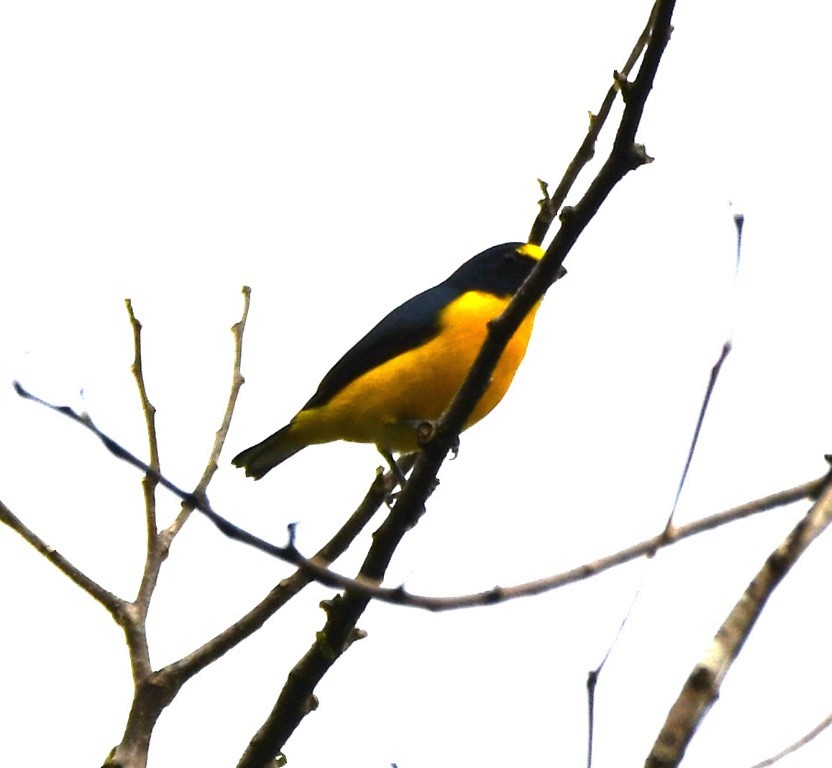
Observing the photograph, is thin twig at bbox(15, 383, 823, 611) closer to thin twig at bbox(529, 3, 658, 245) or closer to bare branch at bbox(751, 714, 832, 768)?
bare branch at bbox(751, 714, 832, 768)

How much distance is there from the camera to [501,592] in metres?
2.23

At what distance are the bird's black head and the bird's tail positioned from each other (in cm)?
119

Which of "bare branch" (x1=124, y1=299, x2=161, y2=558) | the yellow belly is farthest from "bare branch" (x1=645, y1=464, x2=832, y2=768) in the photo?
the yellow belly

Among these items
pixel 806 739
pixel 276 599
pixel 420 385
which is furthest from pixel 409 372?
pixel 806 739

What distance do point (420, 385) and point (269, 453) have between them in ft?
3.91

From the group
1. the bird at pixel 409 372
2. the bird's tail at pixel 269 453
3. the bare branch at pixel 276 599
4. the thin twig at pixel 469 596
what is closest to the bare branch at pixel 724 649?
the thin twig at pixel 469 596

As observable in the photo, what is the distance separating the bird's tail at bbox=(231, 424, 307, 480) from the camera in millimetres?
7141

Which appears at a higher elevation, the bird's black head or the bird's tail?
the bird's black head

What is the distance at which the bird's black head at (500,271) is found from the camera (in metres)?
7.24

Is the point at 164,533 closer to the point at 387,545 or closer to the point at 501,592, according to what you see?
the point at 387,545

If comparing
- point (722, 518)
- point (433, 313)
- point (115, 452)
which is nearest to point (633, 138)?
point (722, 518)

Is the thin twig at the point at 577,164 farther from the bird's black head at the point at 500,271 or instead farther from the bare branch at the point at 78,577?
the bare branch at the point at 78,577

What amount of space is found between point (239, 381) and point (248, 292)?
0.35 metres

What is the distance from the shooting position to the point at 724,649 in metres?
2.15
